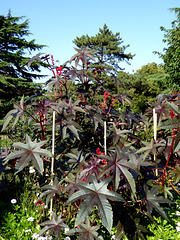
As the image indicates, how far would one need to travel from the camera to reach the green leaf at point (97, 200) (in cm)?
110

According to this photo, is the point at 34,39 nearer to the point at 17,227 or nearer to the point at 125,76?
the point at 125,76

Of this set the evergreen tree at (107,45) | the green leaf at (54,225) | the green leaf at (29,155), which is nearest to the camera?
the green leaf at (29,155)

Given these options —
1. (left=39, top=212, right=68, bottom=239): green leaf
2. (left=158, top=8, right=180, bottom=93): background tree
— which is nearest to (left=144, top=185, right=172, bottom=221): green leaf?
(left=39, top=212, right=68, bottom=239): green leaf

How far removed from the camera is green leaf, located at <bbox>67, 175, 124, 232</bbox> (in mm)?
1101

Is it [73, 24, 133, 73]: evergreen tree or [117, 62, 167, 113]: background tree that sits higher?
[73, 24, 133, 73]: evergreen tree

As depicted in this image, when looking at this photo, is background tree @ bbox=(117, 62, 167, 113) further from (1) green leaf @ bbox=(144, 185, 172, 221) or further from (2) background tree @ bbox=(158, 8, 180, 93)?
(1) green leaf @ bbox=(144, 185, 172, 221)

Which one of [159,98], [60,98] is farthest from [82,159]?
[159,98]

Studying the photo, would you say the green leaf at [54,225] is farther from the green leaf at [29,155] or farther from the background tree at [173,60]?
the background tree at [173,60]

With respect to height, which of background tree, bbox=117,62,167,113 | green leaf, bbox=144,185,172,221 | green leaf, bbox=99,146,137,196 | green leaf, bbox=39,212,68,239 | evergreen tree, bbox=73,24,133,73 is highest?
evergreen tree, bbox=73,24,133,73

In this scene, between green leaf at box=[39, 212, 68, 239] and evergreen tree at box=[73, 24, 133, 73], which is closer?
green leaf at box=[39, 212, 68, 239]

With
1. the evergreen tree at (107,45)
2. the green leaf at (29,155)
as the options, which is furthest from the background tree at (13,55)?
the green leaf at (29,155)

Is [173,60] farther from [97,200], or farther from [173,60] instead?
[97,200]

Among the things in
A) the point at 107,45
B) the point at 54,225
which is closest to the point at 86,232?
the point at 54,225

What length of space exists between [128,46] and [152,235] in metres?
18.8
